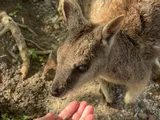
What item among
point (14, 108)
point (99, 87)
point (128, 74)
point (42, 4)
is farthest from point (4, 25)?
point (128, 74)

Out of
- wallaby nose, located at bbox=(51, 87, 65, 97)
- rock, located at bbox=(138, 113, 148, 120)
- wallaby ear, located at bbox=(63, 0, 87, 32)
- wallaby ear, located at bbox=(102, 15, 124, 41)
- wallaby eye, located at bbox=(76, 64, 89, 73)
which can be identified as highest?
wallaby ear, located at bbox=(63, 0, 87, 32)

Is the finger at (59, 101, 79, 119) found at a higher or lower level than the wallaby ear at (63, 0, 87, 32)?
lower

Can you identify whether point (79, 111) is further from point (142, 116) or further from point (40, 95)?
point (142, 116)

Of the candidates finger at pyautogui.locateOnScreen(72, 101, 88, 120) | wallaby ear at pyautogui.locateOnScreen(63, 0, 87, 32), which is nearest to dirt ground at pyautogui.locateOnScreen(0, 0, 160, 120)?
finger at pyautogui.locateOnScreen(72, 101, 88, 120)

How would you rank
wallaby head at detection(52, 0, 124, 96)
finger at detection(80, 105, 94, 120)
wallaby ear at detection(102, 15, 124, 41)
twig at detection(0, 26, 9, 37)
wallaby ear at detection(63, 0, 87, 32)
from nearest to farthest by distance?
1. wallaby ear at detection(102, 15, 124, 41)
2. wallaby head at detection(52, 0, 124, 96)
3. wallaby ear at detection(63, 0, 87, 32)
4. finger at detection(80, 105, 94, 120)
5. twig at detection(0, 26, 9, 37)

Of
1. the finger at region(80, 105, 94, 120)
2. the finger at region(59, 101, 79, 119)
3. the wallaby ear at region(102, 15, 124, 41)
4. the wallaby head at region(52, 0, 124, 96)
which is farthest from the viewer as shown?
the finger at region(59, 101, 79, 119)

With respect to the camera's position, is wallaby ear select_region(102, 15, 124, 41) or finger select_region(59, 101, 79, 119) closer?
wallaby ear select_region(102, 15, 124, 41)

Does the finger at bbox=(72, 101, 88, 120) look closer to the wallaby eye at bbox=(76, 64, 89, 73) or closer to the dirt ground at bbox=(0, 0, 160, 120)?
the dirt ground at bbox=(0, 0, 160, 120)

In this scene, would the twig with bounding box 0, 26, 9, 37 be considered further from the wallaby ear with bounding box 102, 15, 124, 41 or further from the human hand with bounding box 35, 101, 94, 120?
the wallaby ear with bounding box 102, 15, 124, 41
